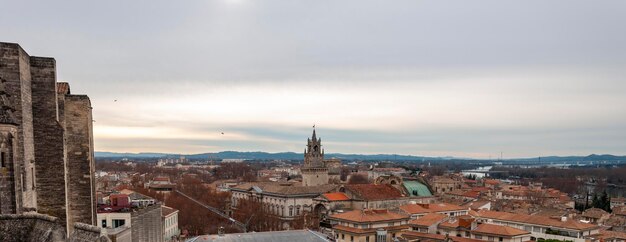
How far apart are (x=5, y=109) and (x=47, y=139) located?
2166 millimetres

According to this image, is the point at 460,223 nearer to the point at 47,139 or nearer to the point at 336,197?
the point at 336,197

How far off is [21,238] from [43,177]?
5261mm

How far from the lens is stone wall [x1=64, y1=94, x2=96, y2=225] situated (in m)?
13.9

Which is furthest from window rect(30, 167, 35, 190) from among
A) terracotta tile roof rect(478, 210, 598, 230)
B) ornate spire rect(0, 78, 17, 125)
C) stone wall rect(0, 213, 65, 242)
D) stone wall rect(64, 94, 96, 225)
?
terracotta tile roof rect(478, 210, 598, 230)

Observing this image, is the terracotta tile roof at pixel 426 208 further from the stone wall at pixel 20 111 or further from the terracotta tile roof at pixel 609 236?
the stone wall at pixel 20 111

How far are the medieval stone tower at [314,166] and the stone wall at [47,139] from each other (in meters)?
70.8

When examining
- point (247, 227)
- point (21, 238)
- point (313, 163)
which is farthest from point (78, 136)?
point (313, 163)

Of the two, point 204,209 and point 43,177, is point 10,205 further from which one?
point 204,209

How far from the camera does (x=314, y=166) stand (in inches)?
3324

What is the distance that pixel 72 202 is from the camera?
13.9 metres

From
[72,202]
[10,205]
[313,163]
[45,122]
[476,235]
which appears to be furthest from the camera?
[313,163]

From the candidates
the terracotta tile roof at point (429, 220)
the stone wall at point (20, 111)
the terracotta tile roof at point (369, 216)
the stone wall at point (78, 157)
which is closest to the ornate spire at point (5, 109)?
the stone wall at point (20, 111)

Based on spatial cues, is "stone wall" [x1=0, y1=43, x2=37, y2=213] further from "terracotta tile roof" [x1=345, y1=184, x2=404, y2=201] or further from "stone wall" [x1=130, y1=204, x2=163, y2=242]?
"terracotta tile roof" [x1=345, y1=184, x2=404, y2=201]

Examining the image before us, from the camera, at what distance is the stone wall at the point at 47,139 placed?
40.3 feet
